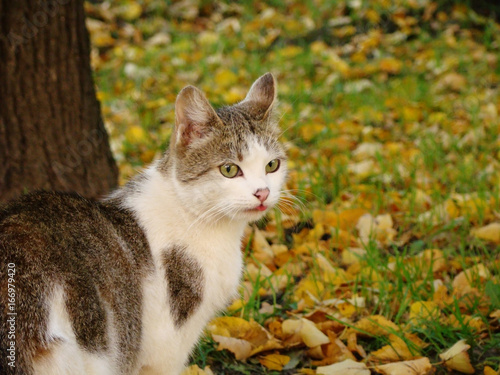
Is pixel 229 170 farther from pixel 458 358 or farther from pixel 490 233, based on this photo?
pixel 490 233

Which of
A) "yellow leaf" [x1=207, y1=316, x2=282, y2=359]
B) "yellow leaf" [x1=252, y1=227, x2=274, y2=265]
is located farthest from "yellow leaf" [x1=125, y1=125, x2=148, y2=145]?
"yellow leaf" [x1=207, y1=316, x2=282, y2=359]

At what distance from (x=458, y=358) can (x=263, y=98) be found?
1285mm

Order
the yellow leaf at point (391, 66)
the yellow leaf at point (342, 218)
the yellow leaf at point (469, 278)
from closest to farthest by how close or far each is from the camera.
Result: the yellow leaf at point (469, 278), the yellow leaf at point (342, 218), the yellow leaf at point (391, 66)

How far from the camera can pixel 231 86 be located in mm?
5594

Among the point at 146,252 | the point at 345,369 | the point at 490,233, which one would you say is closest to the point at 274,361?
the point at 345,369

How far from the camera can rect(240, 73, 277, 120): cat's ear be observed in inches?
104

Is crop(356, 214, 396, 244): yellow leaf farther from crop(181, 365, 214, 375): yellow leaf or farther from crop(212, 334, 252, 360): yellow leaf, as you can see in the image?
crop(181, 365, 214, 375): yellow leaf

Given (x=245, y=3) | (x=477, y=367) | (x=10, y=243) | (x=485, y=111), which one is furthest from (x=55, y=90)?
(x=245, y=3)

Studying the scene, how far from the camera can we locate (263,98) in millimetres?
2707

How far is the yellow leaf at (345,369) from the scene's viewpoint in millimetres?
2395

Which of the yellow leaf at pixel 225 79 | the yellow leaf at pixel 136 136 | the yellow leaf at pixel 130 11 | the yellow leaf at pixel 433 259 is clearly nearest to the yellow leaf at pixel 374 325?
the yellow leaf at pixel 433 259

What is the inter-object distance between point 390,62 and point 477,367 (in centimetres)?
401

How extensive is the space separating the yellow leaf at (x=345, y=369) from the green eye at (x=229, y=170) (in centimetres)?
81

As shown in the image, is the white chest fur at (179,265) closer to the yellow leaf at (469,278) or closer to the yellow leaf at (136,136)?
the yellow leaf at (469,278)
